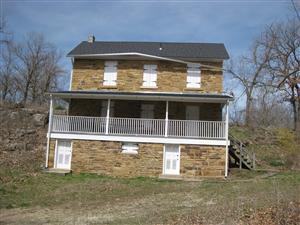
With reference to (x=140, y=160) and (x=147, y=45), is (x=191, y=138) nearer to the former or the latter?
(x=140, y=160)

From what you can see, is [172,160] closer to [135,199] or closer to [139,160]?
[139,160]

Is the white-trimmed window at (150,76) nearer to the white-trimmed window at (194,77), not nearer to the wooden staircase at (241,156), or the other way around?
the white-trimmed window at (194,77)

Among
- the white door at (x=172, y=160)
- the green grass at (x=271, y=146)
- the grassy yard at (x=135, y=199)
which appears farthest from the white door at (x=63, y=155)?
the green grass at (x=271, y=146)

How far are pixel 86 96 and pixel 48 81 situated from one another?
2531 centimetres

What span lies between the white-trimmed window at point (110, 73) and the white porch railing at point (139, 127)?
2.73 meters

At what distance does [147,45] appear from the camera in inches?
1155

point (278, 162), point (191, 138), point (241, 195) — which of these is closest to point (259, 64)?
point (278, 162)

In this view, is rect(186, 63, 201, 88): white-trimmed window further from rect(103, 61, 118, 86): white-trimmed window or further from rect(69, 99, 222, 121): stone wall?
rect(103, 61, 118, 86): white-trimmed window

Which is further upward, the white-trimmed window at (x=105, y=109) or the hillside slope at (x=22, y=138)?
the white-trimmed window at (x=105, y=109)

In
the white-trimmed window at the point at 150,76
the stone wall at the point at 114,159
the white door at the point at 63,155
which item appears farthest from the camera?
the white-trimmed window at the point at 150,76

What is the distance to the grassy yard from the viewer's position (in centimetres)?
1210

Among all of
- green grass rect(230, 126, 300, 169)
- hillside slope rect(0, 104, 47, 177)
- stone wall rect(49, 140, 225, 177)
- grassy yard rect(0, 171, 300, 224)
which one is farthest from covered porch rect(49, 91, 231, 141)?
green grass rect(230, 126, 300, 169)

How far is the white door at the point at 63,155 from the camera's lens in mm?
24094

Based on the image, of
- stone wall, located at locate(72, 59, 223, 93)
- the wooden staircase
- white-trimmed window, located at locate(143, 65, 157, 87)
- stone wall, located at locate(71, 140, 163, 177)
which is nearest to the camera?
stone wall, located at locate(71, 140, 163, 177)
